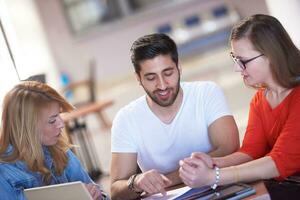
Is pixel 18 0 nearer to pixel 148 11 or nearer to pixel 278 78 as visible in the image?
pixel 148 11

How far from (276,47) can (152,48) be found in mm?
529

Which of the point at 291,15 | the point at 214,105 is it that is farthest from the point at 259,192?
the point at 291,15

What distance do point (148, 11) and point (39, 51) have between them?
284cm

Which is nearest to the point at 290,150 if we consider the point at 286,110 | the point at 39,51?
the point at 286,110

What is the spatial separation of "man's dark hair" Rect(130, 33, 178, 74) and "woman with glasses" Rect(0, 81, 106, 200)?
385mm

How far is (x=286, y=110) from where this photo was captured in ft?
5.23

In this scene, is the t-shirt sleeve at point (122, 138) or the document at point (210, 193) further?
the t-shirt sleeve at point (122, 138)

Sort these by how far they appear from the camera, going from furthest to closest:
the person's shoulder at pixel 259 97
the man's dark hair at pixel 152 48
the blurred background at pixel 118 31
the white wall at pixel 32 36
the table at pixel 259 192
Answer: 1. the blurred background at pixel 118 31
2. the white wall at pixel 32 36
3. the man's dark hair at pixel 152 48
4. the person's shoulder at pixel 259 97
5. the table at pixel 259 192

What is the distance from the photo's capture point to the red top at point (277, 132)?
1.50 m

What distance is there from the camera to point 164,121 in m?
1.93

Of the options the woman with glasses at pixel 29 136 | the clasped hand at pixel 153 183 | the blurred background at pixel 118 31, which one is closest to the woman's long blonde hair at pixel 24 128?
the woman with glasses at pixel 29 136

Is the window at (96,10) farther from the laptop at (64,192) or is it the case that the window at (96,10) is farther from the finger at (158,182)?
Answer: the laptop at (64,192)

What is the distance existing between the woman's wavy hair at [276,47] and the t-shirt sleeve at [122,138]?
65cm

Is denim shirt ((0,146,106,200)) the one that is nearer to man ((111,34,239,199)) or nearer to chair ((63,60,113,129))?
man ((111,34,239,199))
